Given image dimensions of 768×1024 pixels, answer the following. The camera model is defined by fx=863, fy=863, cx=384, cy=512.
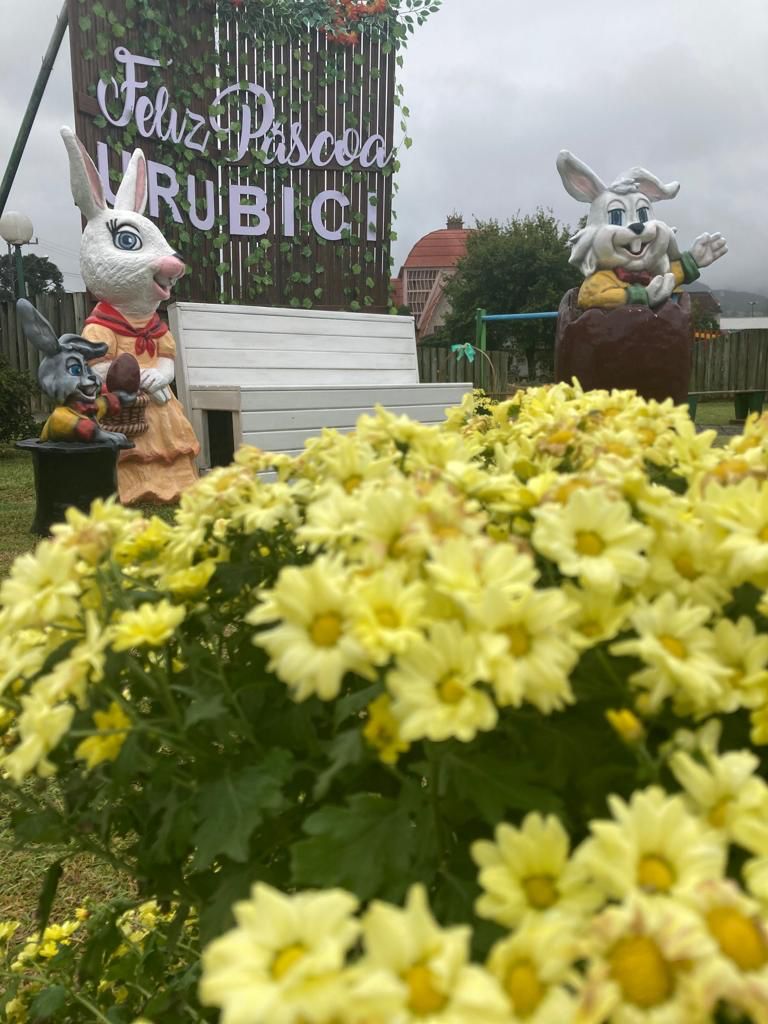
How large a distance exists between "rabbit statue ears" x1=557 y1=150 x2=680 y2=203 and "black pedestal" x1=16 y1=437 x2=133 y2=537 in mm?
3527

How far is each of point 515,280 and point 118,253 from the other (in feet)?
69.6

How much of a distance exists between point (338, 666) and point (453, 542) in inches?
3.9

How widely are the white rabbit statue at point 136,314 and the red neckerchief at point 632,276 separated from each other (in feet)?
9.09

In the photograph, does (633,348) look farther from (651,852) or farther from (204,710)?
(651,852)

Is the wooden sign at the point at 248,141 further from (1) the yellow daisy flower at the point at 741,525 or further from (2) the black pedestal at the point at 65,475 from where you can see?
(1) the yellow daisy flower at the point at 741,525

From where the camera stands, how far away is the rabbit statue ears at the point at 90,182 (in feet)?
16.3

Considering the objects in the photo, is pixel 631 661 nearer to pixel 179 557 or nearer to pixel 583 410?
pixel 179 557

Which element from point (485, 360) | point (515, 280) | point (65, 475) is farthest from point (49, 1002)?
point (515, 280)

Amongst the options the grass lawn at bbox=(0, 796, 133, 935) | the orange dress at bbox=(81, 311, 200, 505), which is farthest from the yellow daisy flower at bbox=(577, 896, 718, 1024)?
the orange dress at bbox=(81, 311, 200, 505)

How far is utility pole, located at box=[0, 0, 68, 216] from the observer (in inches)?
233

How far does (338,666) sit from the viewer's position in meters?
0.49

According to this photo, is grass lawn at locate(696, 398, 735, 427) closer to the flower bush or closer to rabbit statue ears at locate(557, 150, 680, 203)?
rabbit statue ears at locate(557, 150, 680, 203)

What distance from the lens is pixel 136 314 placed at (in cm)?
519

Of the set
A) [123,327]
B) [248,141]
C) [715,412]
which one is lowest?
[715,412]
